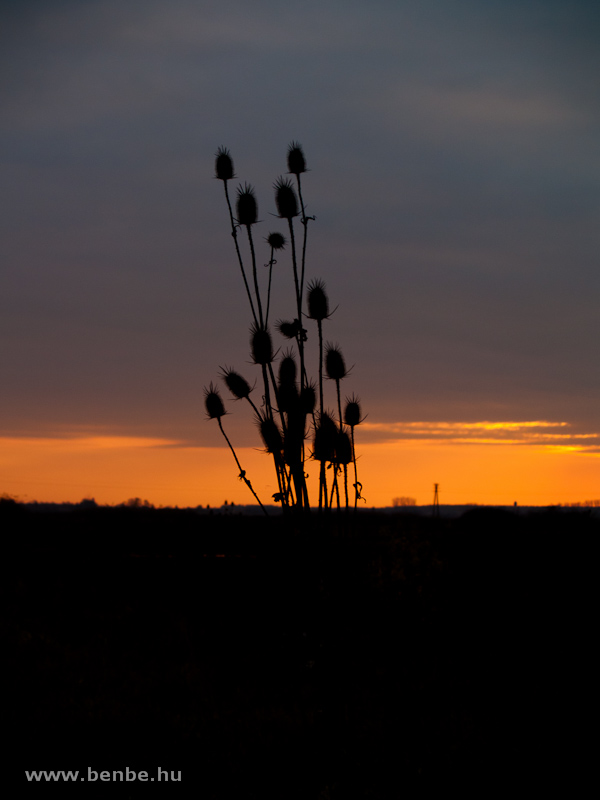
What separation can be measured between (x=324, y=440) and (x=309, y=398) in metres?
0.50

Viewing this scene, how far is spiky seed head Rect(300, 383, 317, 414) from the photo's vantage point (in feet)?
24.6

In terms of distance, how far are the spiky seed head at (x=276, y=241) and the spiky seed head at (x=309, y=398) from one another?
234cm

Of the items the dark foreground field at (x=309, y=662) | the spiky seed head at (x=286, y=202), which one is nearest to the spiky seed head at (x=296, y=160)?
the spiky seed head at (x=286, y=202)

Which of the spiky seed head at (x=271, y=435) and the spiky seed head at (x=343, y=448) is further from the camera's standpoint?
the spiky seed head at (x=343, y=448)

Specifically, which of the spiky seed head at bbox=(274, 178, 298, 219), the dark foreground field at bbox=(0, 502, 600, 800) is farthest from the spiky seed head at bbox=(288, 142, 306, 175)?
the dark foreground field at bbox=(0, 502, 600, 800)

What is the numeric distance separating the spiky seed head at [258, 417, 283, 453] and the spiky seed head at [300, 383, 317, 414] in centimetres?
38

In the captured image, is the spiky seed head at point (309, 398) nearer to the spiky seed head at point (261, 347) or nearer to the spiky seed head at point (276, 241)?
the spiky seed head at point (261, 347)

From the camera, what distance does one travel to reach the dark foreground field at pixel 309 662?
7.60m

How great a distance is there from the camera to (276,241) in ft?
30.4

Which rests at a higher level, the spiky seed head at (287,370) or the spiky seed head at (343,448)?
the spiky seed head at (287,370)

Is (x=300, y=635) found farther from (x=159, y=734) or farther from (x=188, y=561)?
(x=188, y=561)

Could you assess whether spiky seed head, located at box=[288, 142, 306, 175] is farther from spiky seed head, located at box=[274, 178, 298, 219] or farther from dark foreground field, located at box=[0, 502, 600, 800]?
dark foreground field, located at box=[0, 502, 600, 800]

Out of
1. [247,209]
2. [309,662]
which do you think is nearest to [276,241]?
[247,209]

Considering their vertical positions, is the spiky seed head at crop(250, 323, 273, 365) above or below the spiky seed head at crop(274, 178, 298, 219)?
below
